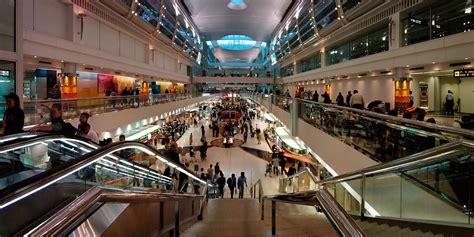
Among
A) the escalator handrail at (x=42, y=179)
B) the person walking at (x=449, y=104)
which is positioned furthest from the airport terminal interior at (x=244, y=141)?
the person walking at (x=449, y=104)

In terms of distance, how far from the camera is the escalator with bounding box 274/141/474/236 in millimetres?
2785

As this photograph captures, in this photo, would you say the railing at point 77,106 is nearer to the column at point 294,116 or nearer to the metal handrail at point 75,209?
the metal handrail at point 75,209

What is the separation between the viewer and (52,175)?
1.87m

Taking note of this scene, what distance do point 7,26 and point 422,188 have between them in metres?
9.87

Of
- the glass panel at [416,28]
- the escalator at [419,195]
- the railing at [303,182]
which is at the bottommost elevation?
the railing at [303,182]

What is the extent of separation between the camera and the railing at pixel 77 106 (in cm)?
825

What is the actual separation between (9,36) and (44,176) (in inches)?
347

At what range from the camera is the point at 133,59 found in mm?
22875

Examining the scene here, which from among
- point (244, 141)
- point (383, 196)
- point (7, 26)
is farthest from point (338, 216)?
point (244, 141)

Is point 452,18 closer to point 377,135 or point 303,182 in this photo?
point 303,182

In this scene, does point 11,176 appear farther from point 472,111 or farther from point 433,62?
point 472,111

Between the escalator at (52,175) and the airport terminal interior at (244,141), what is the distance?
1 centimetres

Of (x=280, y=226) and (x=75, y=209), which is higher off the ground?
(x=75, y=209)

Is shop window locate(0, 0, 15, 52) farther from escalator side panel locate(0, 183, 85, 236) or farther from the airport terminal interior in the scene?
escalator side panel locate(0, 183, 85, 236)
